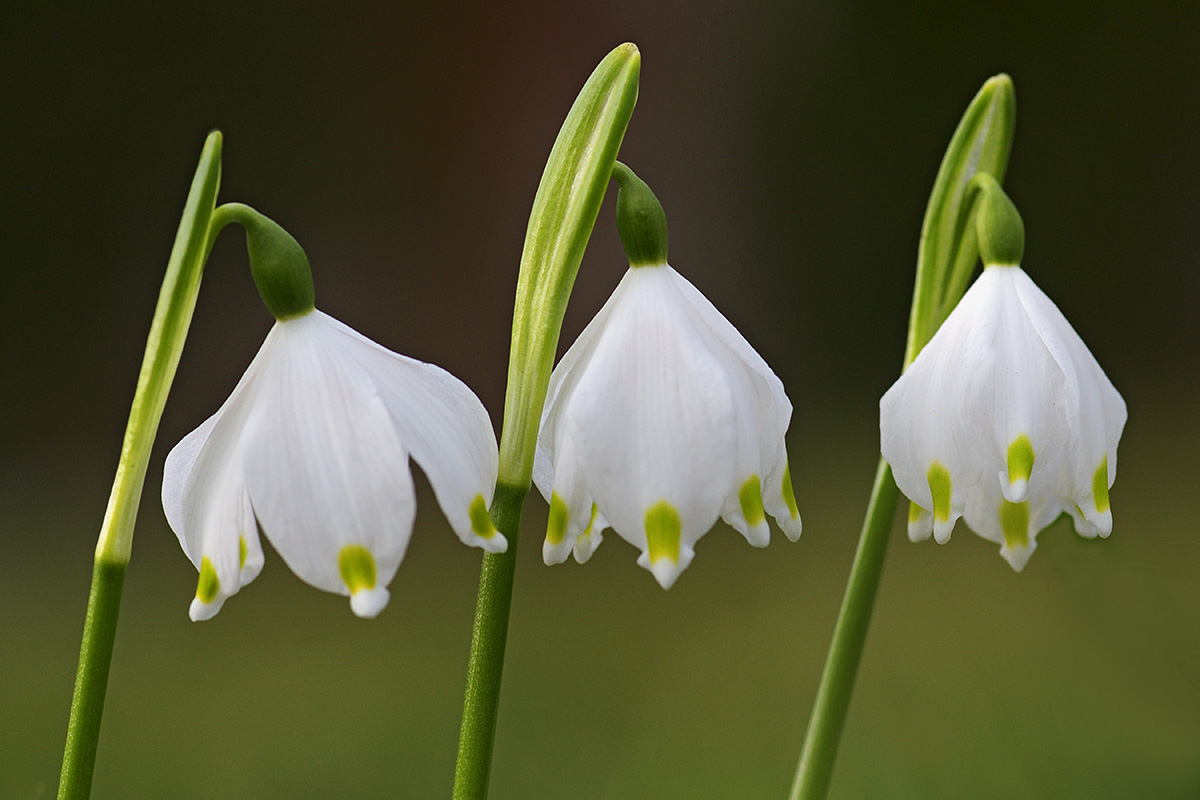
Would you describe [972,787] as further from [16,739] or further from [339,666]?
[16,739]

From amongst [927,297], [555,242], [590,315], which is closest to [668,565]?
[555,242]

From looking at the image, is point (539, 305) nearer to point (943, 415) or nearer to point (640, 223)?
point (640, 223)

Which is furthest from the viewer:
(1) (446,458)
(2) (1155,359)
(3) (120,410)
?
(2) (1155,359)

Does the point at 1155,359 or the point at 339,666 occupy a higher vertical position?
the point at 1155,359

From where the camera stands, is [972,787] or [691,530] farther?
[972,787]

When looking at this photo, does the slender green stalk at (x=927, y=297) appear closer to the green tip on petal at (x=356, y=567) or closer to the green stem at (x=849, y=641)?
the green stem at (x=849, y=641)

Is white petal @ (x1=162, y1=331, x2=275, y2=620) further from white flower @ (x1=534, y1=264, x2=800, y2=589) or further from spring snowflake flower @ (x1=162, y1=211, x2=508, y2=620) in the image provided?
white flower @ (x1=534, y1=264, x2=800, y2=589)

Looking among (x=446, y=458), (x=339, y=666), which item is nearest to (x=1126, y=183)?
(x=339, y=666)
